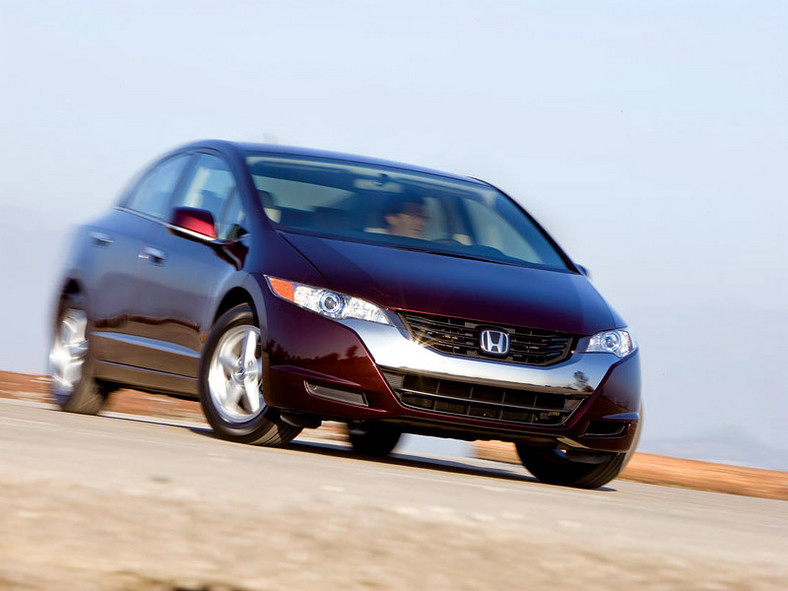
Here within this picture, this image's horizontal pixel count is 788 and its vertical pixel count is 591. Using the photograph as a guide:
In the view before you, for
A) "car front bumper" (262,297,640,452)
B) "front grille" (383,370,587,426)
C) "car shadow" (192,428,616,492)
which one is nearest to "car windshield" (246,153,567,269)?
"car front bumper" (262,297,640,452)

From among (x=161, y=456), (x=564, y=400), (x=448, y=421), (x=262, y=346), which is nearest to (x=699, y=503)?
(x=564, y=400)

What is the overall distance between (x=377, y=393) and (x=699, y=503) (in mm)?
1760

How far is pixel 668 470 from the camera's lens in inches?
394

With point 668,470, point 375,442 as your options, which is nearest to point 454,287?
point 375,442

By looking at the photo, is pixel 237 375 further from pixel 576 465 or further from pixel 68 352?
pixel 68 352

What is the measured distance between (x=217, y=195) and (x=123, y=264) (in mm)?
850

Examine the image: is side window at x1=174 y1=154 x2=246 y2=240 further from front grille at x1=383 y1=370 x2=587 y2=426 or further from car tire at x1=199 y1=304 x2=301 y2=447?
front grille at x1=383 y1=370 x2=587 y2=426

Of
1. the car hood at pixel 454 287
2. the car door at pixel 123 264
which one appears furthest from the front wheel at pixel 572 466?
the car door at pixel 123 264

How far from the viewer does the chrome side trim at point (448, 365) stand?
639 cm

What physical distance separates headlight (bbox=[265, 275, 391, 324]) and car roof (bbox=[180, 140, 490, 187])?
145cm

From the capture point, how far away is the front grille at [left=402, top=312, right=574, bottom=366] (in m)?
6.45

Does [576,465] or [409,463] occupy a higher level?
[576,465]

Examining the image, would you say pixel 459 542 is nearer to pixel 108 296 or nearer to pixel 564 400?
pixel 564 400

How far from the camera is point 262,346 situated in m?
6.54
